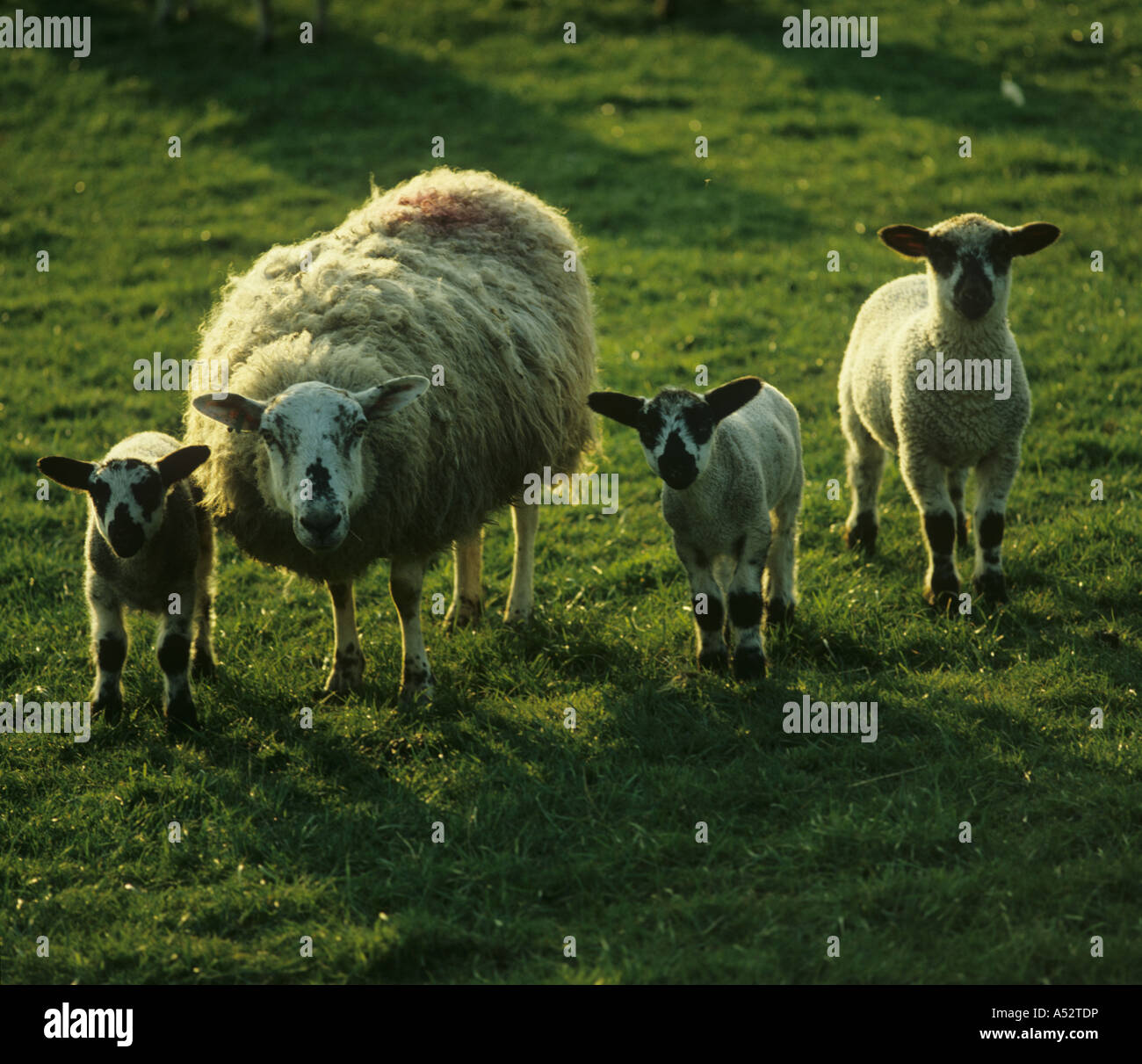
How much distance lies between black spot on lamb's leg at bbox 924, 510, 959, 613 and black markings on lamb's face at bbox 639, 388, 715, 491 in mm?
1814

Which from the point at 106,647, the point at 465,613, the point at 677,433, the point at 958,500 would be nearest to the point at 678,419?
the point at 677,433

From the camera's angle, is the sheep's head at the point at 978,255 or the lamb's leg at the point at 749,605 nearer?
the lamb's leg at the point at 749,605

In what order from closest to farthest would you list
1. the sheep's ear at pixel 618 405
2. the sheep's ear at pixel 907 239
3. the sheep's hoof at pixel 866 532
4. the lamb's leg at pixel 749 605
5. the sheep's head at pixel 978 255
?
the sheep's ear at pixel 618 405 < the lamb's leg at pixel 749 605 < the sheep's head at pixel 978 255 < the sheep's ear at pixel 907 239 < the sheep's hoof at pixel 866 532

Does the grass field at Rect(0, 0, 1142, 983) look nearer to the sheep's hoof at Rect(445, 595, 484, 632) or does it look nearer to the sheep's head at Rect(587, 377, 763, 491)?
the sheep's hoof at Rect(445, 595, 484, 632)

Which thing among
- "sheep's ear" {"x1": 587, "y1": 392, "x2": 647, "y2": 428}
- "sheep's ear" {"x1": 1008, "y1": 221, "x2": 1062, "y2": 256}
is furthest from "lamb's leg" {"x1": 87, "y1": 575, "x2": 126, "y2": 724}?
"sheep's ear" {"x1": 1008, "y1": 221, "x2": 1062, "y2": 256}

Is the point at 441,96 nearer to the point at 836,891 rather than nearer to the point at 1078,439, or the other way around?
the point at 1078,439

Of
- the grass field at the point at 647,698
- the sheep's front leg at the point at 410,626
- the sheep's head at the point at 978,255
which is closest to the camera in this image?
the grass field at the point at 647,698

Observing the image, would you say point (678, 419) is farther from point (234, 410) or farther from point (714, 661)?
point (234, 410)

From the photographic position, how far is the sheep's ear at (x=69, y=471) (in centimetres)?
579

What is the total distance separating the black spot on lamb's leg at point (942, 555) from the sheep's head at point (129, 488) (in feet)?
12.5

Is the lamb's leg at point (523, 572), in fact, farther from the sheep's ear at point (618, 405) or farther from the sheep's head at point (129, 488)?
the sheep's head at point (129, 488)

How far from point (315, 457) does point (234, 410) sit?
52 cm

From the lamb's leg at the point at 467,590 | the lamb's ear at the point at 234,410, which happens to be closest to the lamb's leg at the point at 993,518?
the lamb's leg at the point at 467,590

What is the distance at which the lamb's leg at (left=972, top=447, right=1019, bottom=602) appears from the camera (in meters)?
6.68
